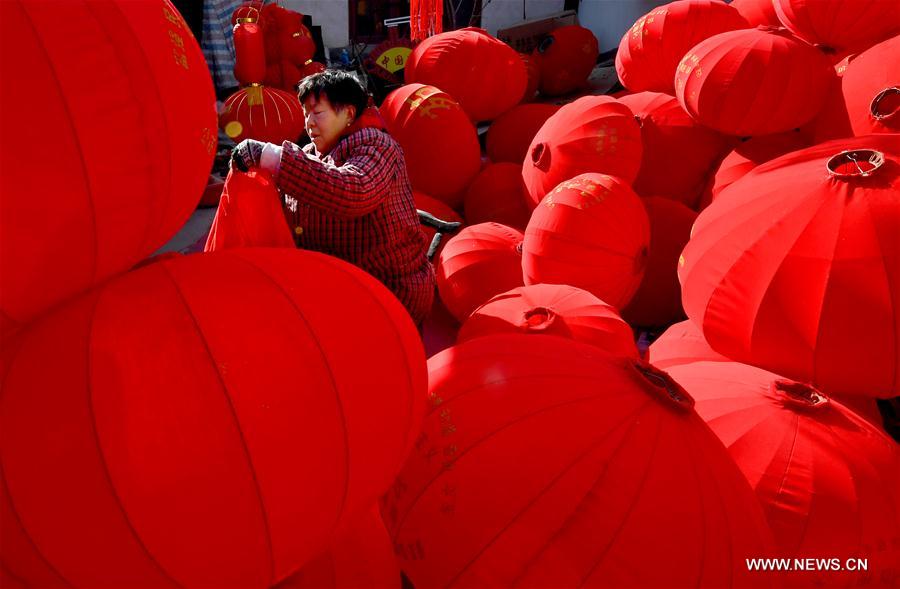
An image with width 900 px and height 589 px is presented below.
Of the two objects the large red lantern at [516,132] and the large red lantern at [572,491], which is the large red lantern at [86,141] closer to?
the large red lantern at [572,491]

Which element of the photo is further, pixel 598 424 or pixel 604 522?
pixel 598 424

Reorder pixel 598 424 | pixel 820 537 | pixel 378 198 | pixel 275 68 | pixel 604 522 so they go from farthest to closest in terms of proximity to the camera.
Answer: pixel 275 68 < pixel 378 198 < pixel 820 537 < pixel 598 424 < pixel 604 522

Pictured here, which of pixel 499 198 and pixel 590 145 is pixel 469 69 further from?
pixel 590 145

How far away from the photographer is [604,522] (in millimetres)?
1283

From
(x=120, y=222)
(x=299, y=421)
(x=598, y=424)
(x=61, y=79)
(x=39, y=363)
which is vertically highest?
(x=61, y=79)

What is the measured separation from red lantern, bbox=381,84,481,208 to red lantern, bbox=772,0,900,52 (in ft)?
6.59

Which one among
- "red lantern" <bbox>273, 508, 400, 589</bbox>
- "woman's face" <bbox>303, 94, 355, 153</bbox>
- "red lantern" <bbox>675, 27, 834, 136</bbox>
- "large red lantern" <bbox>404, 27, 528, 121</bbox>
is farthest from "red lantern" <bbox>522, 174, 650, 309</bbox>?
"large red lantern" <bbox>404, 27, 528, 121</bbox>

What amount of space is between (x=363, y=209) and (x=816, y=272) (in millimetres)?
1372

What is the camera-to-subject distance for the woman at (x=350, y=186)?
1.78 m

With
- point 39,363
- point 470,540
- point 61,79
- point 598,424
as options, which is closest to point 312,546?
point 470,540

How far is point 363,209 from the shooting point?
2.01 meters

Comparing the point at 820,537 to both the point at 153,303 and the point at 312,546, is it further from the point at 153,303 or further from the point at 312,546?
the point at 153,303

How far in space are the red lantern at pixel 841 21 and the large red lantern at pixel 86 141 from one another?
338 centimetres

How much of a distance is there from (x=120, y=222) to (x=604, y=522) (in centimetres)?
103
